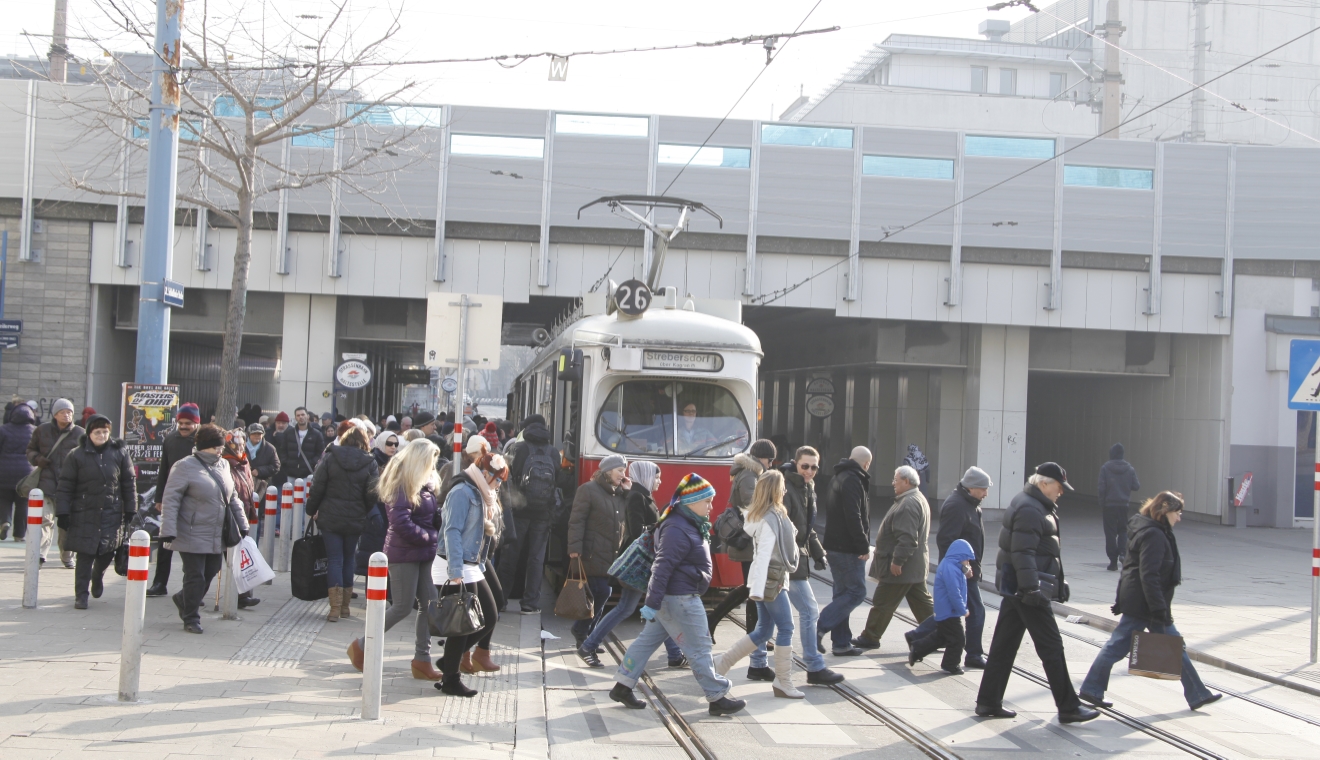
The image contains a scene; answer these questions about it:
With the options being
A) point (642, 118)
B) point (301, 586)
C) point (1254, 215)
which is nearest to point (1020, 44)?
point (1254, 215)

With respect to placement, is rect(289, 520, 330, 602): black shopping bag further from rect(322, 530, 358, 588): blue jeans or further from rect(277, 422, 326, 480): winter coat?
rect(277, 422, 326, 480): winter coat

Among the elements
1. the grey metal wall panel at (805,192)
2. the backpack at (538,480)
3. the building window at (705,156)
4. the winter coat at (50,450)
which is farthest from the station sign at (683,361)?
the building window at (705,156)

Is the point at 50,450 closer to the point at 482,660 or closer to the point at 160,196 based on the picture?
the point at 160,196

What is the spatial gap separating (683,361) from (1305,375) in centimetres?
608

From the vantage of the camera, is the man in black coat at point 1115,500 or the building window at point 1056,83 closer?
the man in black coat at point 1115,500

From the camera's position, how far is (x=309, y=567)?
966cm

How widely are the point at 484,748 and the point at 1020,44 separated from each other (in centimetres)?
5743

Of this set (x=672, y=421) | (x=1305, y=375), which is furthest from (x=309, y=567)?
(x=1305, y=375)

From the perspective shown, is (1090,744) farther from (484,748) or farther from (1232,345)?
(1232,345)

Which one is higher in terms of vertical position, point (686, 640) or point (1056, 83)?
point (1056, 83)

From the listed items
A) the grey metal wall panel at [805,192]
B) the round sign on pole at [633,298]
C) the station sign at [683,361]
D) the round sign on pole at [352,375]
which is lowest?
the round sign on pole at [352,375]

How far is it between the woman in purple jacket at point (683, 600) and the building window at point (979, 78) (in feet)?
179

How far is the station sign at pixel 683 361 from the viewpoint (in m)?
11.9

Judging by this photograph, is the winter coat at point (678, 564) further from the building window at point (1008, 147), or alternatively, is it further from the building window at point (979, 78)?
the building window at point (979, 78)
